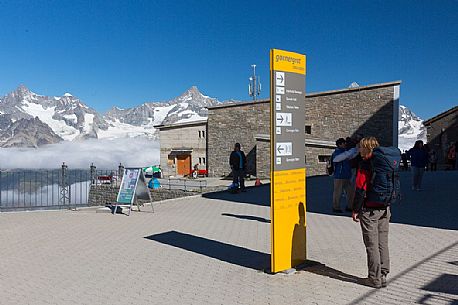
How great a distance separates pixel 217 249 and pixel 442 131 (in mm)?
30210

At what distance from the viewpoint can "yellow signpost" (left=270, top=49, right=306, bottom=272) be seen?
5.32 m

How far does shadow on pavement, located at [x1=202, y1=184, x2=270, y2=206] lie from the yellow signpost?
22.8 ft

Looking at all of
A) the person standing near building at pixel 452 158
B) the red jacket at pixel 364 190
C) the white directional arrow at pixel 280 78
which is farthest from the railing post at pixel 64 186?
the person standing near building at pixel 452 158

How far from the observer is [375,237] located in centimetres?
484

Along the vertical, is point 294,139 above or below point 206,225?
above

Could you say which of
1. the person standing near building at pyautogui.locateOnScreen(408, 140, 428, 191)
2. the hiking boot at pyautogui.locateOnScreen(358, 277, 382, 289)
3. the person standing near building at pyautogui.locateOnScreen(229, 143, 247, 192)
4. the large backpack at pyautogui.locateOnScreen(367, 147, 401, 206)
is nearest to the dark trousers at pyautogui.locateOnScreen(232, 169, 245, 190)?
the person standing near building at pyautogui.locateOnScreen(229, 143, 247, 192)

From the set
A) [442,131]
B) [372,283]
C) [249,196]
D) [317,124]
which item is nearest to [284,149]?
[372,283]

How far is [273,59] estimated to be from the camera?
523cm

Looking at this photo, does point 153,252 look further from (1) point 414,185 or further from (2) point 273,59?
(1) point 414,185

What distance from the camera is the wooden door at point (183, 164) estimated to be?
3825cm

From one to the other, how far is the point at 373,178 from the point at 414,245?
2.82m

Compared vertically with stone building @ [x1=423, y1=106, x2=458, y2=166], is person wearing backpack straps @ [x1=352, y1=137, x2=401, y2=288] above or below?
below

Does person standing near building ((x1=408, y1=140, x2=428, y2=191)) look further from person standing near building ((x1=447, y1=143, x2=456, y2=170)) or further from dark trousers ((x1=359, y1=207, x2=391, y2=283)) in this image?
person standing near building ((x1=447, y1=143, x2=456, y2=170))

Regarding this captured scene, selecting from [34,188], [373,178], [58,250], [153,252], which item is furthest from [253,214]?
[34,188]
